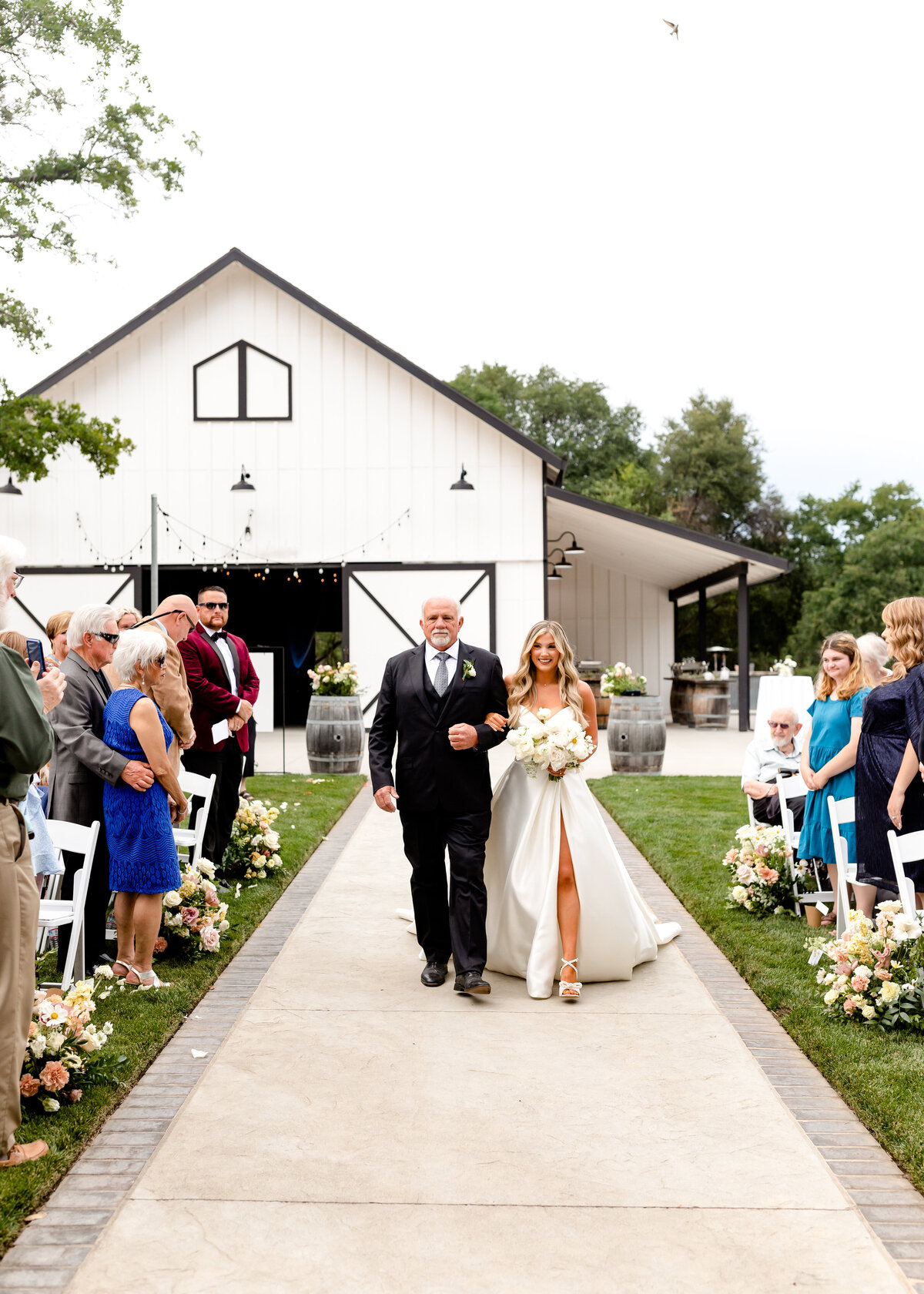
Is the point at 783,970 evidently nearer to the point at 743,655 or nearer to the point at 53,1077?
the point at 53,1077

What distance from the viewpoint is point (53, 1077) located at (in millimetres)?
3799

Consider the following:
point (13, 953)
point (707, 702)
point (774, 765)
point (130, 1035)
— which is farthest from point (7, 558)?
point (707, 702)

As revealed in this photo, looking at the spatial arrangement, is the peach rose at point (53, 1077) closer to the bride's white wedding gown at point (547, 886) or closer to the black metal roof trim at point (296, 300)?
the bride's white wedding gown at point (547, 886)

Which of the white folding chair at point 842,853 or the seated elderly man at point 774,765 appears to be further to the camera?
the seated elderly man at point 774,765

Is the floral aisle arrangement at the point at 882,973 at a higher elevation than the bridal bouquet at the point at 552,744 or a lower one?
lower

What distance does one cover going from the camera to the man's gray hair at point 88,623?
209 inches

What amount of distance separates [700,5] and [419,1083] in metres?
7.42

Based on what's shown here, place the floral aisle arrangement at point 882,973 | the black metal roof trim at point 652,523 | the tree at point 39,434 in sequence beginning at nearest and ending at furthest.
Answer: the floral aisle arrangement at point 882,973
the tree at point 39,434
the black metal roof trim at point 652,523

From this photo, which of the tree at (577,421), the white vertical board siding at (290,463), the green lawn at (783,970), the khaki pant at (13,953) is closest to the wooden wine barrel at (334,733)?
the green lawn at (783,970)

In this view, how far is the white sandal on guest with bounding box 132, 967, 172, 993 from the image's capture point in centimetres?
514

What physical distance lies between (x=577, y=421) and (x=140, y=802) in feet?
181

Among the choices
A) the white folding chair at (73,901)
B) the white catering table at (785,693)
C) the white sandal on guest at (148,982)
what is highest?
the white catering table at (785,693)

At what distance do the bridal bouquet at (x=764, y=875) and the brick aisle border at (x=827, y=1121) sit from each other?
1.57 ft

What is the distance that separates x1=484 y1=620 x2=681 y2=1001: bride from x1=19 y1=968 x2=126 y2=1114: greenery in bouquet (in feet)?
6.34
